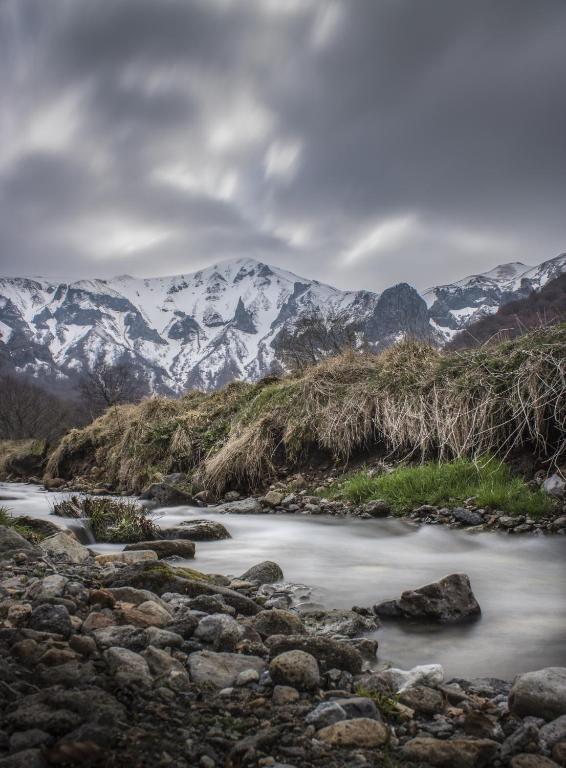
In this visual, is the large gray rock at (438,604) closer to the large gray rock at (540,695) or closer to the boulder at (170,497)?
the large gray rock at (540,695)

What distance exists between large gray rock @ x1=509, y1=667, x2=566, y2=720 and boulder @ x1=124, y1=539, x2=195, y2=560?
144 inches

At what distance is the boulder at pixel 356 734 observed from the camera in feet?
5.74

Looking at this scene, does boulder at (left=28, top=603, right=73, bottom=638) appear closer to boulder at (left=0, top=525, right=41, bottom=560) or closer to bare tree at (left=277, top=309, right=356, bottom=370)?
boulder at (left=0, top=525, right=41, bottom=560)

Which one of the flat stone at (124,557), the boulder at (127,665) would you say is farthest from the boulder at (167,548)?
the boulder at (127,665)

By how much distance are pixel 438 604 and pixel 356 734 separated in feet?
5.80

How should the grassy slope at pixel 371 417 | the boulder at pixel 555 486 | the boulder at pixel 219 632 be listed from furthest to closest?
the grassy slope at pixel 371 417
the boulder at pixel 555 486
the boulder at pixel 219 632

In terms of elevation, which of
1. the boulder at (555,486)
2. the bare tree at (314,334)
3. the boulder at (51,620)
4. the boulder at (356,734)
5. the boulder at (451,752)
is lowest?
the boulder at (451,752)

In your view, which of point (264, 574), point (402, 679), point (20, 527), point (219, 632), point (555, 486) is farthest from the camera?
point (555, 486)

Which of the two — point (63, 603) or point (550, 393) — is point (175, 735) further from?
point (550, 393)

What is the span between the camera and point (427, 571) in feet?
15.0

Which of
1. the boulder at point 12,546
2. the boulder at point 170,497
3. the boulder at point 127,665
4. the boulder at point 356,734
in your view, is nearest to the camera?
the boulder at point 356,734

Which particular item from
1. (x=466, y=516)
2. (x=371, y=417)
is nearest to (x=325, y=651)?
(x=466, y=516)

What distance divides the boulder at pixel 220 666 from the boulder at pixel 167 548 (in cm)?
295

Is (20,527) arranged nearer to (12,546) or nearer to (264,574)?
(12,546)
